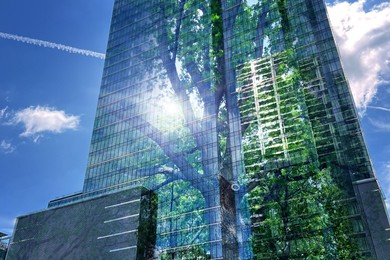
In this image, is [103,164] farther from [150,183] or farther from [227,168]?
[227,168]

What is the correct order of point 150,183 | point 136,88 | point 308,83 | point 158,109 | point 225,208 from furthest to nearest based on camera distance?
point 136,88 → point 158,109 → point 150,183 → point 308,83 → point 225,208

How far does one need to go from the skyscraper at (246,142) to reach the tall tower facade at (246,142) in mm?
115

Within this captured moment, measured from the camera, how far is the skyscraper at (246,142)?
35.7 metres

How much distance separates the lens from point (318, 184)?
35.8 meters

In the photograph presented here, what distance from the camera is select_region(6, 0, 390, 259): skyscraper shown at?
35.7 meters

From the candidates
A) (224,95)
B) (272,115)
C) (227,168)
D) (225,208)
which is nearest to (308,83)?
(272,115)

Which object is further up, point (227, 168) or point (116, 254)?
point (227, 168)

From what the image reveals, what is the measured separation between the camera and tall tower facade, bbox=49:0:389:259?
35.7 meters

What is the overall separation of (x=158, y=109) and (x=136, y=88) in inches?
249

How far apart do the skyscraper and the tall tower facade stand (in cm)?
11

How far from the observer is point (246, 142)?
136 ft

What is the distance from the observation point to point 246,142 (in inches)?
1636

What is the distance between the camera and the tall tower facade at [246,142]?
117ft

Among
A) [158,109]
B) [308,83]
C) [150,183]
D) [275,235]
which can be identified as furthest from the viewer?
[158,109]
